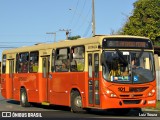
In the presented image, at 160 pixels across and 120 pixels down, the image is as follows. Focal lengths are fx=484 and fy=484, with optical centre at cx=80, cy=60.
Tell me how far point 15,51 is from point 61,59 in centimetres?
598

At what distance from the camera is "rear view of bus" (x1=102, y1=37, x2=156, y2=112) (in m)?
17.9

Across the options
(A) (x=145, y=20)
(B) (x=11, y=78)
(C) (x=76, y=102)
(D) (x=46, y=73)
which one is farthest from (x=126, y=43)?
(A) (x=145, y=20)

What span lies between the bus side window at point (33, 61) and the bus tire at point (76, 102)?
4.15 m

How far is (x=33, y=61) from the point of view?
23938 millimetres

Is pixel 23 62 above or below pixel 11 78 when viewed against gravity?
above

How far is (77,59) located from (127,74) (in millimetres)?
2543

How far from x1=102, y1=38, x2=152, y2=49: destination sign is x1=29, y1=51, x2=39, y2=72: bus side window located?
243 inches

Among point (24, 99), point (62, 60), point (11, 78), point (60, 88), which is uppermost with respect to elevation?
point (62, 60)

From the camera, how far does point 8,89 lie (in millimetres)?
27047

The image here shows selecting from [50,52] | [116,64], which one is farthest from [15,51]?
[116,64]

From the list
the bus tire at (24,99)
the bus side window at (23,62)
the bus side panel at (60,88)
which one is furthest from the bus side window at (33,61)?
the bus side panel at (60,88)

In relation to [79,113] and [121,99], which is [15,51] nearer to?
[79,113]

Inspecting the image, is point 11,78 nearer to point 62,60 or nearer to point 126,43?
point 62,60

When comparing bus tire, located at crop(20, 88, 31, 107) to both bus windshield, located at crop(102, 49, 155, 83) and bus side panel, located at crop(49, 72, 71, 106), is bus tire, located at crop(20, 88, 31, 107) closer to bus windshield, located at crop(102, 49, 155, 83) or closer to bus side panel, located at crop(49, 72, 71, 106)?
bus side panel, located at crop(49, 72, 71, 106)
